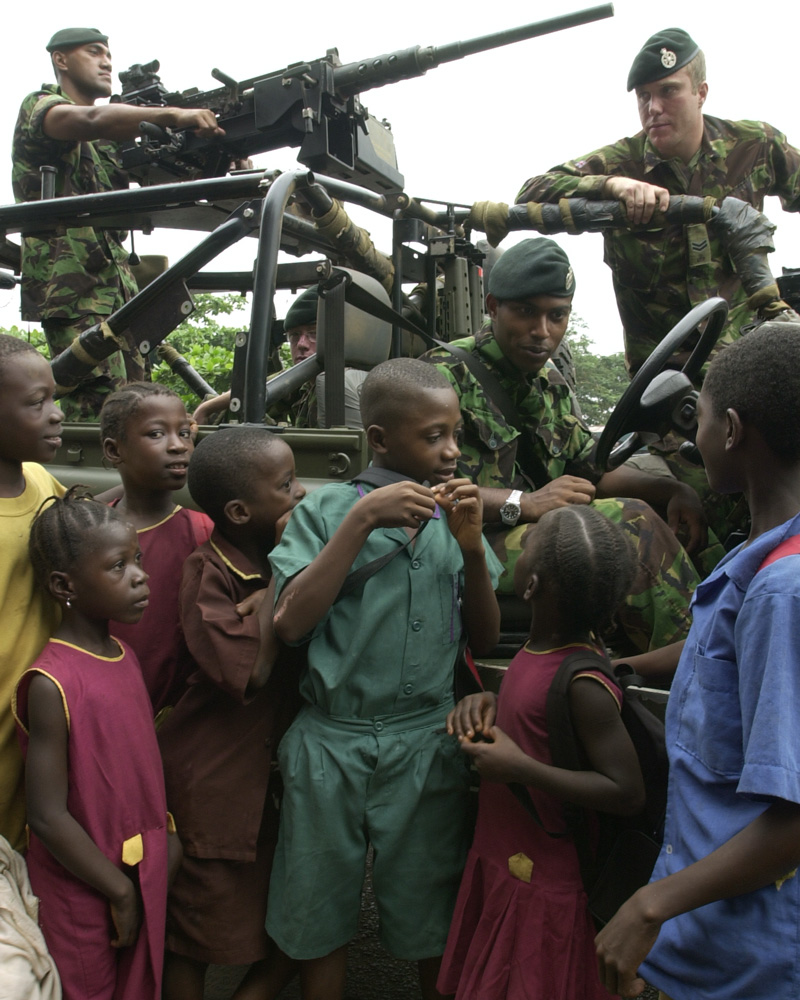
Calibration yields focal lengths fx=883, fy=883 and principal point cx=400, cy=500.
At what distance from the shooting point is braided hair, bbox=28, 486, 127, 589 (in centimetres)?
174

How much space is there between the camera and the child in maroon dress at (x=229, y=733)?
1.75 m

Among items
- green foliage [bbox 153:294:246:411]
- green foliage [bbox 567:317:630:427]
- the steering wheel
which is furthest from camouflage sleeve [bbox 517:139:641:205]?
green foliage [bbox 567:317:630:427]

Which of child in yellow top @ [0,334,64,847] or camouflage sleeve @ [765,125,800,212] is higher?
camouflage sleeve @ [765,125,800,212]

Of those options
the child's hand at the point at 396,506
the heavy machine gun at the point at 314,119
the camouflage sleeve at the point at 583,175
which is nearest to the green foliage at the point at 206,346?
the heavy machine gun at the point at 314,119

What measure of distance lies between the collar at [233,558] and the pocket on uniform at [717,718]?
3.13 ft

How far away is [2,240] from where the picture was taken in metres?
3.56

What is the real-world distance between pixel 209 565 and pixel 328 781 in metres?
0.50

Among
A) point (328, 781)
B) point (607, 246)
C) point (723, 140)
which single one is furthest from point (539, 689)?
point (723, 140)

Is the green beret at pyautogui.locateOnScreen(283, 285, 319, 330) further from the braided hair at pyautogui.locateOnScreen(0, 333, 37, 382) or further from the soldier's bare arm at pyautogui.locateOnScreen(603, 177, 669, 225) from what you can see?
the braided hair at pyautogui.locateOnScreen(0, 333, 37, 382)

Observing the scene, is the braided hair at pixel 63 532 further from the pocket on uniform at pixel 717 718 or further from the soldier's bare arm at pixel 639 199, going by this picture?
the soldier's bare arm at pixel 639 199

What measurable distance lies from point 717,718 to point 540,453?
129cm

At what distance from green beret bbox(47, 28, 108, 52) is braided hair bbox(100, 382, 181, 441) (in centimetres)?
289

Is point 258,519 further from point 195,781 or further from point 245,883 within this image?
point 245,883

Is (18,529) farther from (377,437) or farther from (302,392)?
(302,392)
